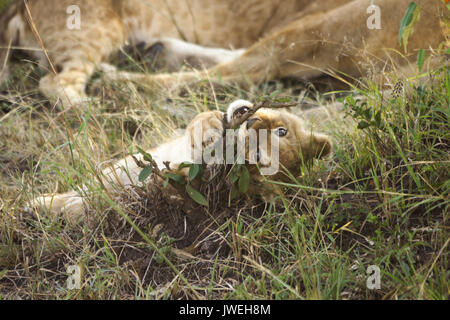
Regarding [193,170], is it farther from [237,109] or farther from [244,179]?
[237,109]

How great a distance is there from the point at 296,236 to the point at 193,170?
350 millimetres

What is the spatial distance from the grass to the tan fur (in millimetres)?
855

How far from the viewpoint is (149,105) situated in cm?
245

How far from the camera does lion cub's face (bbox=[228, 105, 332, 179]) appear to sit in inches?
61.9

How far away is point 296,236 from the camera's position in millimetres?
1400

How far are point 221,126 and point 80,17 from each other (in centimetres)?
184

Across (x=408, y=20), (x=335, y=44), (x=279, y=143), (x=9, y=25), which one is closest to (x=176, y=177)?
(x=279, y=143)

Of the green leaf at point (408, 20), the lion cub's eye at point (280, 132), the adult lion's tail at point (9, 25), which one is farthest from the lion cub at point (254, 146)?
the adult lion's tail at point (9, 25)

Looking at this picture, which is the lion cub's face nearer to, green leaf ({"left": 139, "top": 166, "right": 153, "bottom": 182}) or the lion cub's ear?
the lion cub's ear

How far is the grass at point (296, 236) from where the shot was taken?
1339mm

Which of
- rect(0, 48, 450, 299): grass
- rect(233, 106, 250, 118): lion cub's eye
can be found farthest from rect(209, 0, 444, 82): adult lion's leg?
rect(233, 106, 250, 118): lion cub's eye

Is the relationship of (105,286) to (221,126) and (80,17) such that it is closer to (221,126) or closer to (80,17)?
(221,126)

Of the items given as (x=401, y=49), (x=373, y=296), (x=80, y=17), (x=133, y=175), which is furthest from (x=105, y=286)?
(x=80, y=17)

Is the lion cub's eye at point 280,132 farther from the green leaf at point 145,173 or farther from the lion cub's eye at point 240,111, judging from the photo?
the green leaf at point 145,173
